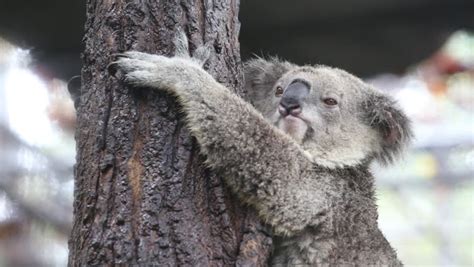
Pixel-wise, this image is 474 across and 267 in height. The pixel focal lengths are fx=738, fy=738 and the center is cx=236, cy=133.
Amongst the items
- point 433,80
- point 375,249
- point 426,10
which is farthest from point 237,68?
point 433,80

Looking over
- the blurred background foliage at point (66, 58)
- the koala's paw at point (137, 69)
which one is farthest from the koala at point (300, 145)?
the blurred background foliage at point (66, 58)

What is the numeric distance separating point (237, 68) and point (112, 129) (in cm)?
67

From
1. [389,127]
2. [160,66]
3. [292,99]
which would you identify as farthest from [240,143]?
[389,127]

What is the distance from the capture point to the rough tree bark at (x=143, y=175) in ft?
8.10

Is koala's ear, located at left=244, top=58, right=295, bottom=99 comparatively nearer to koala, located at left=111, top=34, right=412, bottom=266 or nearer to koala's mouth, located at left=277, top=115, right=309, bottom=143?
koala, located at left=111, top=34, right=412, bottom=266

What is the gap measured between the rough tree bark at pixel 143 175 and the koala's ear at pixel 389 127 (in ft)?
3.68

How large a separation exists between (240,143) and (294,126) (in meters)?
0.52

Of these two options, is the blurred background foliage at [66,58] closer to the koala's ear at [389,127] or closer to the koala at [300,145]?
the koala's ear at [389,127]

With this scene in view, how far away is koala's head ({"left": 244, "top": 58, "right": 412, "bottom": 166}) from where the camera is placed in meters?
3.39

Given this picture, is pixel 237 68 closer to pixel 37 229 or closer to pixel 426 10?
pixel 37 229

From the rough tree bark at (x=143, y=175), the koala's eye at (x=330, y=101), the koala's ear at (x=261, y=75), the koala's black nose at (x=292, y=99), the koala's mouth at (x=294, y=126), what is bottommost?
the rough tree bark at (x=143, y=175)

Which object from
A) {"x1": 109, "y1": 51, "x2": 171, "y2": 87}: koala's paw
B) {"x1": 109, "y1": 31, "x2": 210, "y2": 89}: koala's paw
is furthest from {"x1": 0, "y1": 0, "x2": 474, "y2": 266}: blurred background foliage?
{"x1": 109, "y1": 51, "x2": 171, "y2": 87}: koala's paw

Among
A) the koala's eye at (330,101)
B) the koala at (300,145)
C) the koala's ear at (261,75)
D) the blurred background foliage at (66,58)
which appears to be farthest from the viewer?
the blurred background foliage at (66,58)

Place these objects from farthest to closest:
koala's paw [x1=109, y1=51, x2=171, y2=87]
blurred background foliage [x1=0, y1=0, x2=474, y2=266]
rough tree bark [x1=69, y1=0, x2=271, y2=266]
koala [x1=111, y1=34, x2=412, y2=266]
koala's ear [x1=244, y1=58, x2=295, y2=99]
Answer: blurred background foliage [x1=0, y1=0, x2=474, y2=266] → koala's ear [x1=244, y1=58, x2=295, y2=99] → koala [x1=111, y1=34, x2=412, y2=266] → koala's paw [x1=109, y1=51, x2=171, y2=87] → rough tree bark [x1=69, y1=0, x2=271, y2=266]
